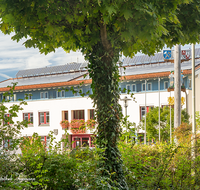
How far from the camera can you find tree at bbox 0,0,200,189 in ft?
13.5

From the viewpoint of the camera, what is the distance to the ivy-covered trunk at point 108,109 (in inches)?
197

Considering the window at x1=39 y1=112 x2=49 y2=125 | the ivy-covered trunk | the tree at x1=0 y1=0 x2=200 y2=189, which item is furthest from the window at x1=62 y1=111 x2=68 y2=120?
the ivy-covered trunk

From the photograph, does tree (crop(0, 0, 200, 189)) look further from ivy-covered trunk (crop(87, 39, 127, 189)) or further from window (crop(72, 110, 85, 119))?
window (crop(72, 110, 85, 119))

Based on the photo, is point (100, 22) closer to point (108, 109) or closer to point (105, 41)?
point (105, 41)

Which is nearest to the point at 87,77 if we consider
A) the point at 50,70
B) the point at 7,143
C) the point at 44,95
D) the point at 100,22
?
the point at 44,95

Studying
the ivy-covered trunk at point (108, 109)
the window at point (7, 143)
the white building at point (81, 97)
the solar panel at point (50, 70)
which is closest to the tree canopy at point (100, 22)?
the ivy-covered trunk at point (108, 109)

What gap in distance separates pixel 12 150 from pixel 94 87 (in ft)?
6.11

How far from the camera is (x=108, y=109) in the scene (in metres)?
5.05

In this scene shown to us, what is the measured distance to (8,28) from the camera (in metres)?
5.23

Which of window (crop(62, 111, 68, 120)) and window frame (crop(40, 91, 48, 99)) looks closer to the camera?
window (crop(62, 111, 68, 120))

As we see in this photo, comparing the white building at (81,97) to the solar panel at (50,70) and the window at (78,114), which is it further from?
the solar panel at (50,70)

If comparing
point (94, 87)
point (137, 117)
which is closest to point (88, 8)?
point (94, 87)

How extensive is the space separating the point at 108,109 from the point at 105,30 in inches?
58.3

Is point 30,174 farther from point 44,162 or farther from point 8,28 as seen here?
point 8,28
